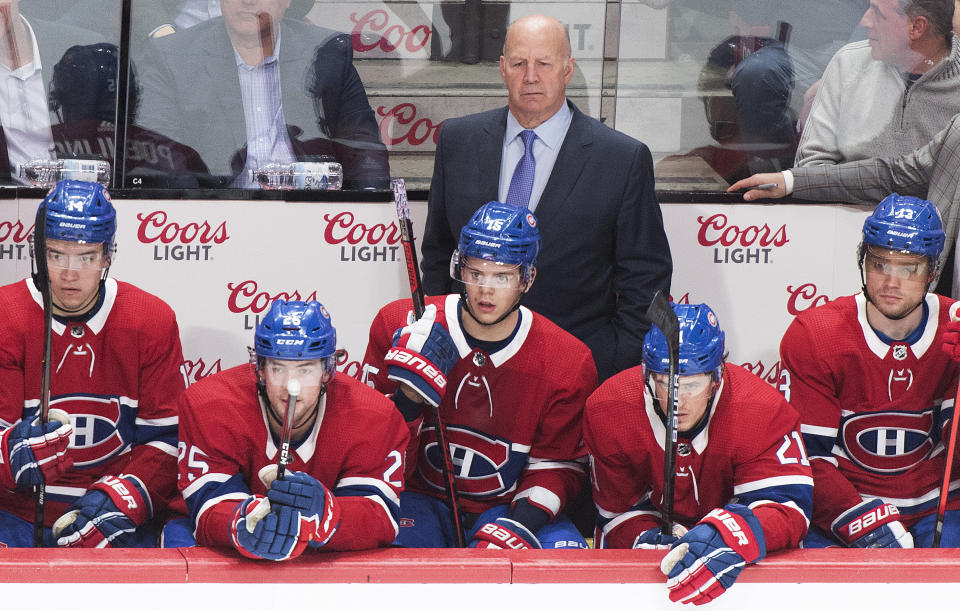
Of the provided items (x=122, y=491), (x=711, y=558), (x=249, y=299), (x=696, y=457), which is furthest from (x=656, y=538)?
(x=249, y=299)

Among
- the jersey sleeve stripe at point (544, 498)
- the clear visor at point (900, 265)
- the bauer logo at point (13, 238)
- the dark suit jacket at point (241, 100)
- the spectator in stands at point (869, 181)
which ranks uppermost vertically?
the dark suit jacket at point (241, 100)

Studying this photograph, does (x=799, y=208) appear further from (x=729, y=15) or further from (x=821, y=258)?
(x=729, y=15)

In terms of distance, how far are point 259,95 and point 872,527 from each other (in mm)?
2374

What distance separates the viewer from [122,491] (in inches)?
124

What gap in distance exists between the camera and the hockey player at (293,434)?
2.80 meters

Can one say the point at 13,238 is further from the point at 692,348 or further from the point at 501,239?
the point at 692,348

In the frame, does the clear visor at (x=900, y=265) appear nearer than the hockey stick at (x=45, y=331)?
No

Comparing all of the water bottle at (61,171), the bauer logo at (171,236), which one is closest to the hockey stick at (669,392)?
the bauer logo at (171,236)

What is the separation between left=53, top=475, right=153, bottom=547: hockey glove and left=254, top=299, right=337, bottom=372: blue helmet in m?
0.59

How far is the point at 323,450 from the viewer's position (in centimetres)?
296

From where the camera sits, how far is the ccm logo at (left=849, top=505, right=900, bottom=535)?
320 cm

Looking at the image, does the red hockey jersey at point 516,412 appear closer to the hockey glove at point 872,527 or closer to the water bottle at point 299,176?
the hockey glove at point 872,527
